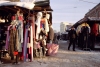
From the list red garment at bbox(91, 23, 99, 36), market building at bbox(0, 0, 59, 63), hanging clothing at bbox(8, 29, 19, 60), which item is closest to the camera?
hanging clothing at bbox(8, 29, 19, 60)

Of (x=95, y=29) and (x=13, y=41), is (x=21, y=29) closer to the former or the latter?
(x=13, y=41)

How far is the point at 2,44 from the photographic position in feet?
33.1

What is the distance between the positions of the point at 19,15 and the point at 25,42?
4.21 feet

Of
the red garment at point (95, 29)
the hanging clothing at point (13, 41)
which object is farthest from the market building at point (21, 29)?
the red garment at point (95, 29)

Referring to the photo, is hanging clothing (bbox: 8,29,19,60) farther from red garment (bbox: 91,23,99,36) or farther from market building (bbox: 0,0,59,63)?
red garment (bbox: 91,23,99,36)

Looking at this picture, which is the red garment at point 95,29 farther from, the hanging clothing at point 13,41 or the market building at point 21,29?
the hanging clothing at point 13,41

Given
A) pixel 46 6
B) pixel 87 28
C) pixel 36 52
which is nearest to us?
pixel 46 6

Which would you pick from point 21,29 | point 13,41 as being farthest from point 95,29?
point 13,41

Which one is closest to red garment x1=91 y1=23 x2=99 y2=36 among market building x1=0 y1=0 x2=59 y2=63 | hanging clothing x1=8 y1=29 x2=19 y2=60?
market building x1=0 y1=0 x2=59 y2=63

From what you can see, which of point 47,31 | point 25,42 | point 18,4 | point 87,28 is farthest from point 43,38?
point 87,28

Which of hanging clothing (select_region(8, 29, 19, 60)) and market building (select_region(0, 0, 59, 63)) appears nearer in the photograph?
hanging clothing (select_region(8, 29, 19, 60))

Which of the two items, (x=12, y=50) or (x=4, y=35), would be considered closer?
(x=12, y=50)

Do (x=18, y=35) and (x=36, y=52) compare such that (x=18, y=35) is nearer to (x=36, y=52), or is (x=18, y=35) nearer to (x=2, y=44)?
(x=2, y=44)

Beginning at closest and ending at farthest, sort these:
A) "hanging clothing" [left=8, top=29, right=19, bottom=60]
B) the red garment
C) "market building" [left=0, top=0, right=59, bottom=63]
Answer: "hanging clothing" [left=8, top=29, right=19, bottom=60] < "market building" [left=0, top=0, right=59, bottom=63] < the red garment
